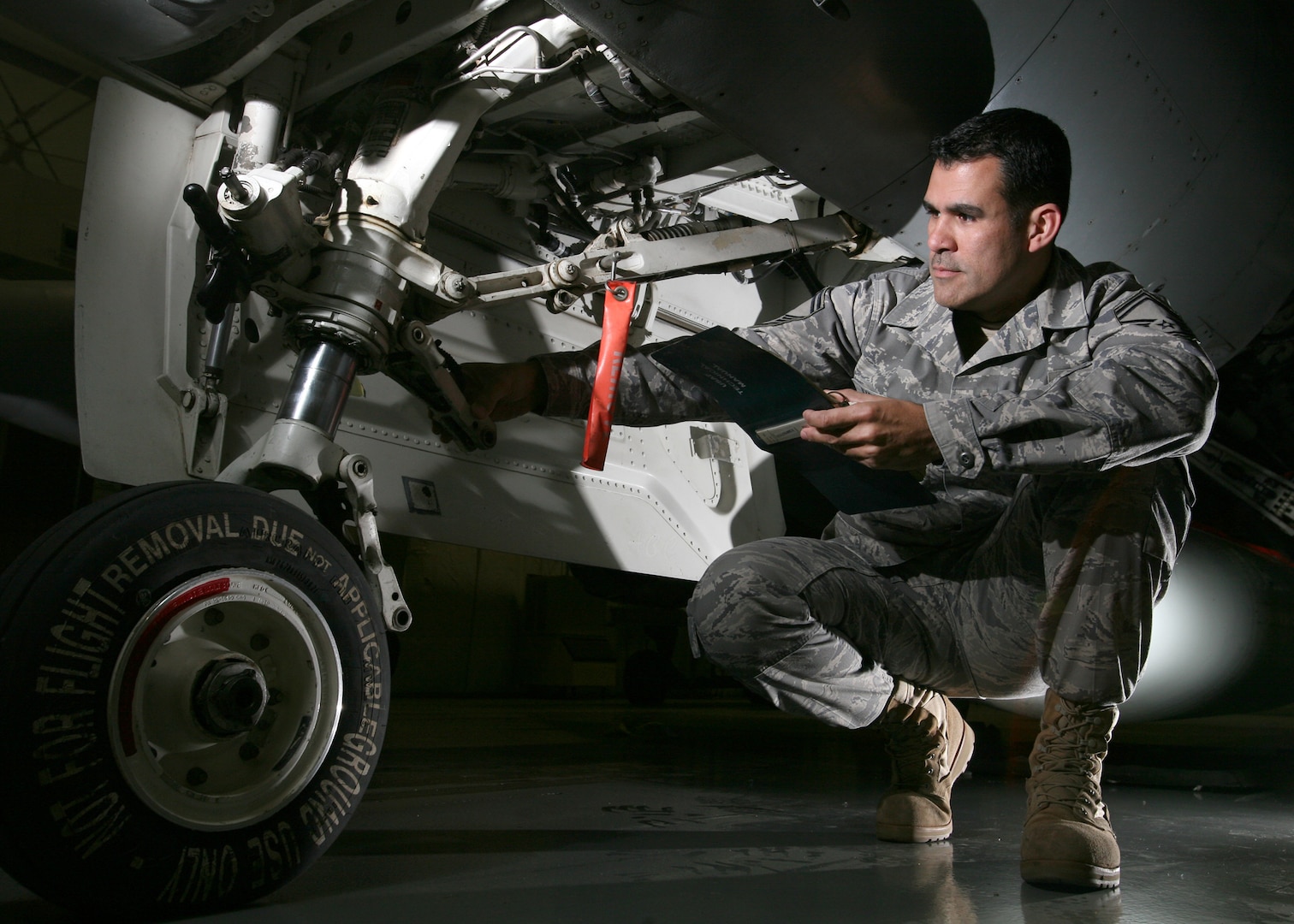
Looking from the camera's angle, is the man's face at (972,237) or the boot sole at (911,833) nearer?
the man's face at (972,237)

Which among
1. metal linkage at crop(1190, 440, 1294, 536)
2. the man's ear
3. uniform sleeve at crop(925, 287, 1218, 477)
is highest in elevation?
the man's ear

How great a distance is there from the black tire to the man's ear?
52.5 inches

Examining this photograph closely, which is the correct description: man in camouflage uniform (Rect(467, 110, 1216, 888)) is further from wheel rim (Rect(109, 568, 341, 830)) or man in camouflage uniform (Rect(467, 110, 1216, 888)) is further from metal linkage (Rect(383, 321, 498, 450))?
wheel rim (Rect(109, 568, 341, 830))

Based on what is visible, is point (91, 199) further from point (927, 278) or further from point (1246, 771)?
point (1246, 771)

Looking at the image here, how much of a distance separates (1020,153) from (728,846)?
1.38 meters

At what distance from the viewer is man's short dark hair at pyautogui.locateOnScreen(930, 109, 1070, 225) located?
168 cm

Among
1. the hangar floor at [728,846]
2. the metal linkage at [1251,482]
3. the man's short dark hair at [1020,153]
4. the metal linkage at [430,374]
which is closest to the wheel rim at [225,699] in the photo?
the hangar floor at [728,846]

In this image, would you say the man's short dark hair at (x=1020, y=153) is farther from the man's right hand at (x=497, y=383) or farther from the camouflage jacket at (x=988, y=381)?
the man's right hand at (x=497, y=383)

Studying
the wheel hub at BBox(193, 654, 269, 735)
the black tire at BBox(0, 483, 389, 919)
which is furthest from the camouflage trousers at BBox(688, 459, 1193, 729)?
the wheel hub at BBox(193, 654, 269, 735)

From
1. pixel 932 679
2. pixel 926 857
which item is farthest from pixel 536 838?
pixel 932 679

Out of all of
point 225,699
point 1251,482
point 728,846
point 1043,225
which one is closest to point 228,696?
point 225,699

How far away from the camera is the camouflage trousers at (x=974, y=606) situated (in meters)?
1.56

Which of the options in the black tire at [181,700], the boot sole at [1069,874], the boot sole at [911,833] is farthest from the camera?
the boot sole at [911,833]

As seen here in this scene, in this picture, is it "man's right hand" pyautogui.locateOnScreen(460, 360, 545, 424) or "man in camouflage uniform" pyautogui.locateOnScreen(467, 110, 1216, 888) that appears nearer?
"man in camouflage uniform" pyautogui.locateOnScreen(467, 110, 1216, 888)
